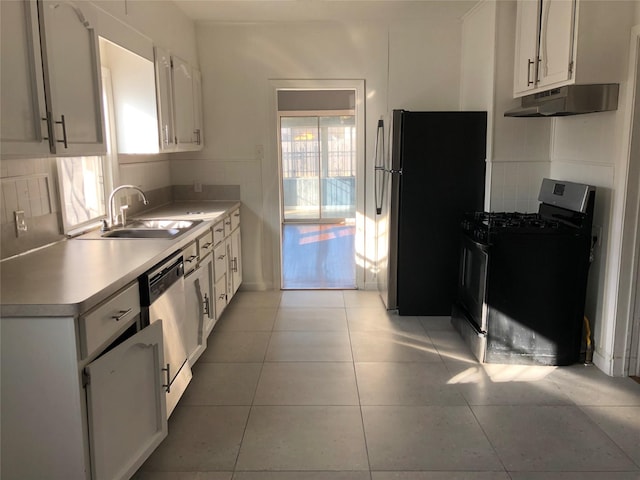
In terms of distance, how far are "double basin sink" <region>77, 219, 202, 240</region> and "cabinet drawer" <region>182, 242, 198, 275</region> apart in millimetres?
103

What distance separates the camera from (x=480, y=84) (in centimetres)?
417

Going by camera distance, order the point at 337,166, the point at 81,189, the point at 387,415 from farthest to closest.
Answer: the point at 337,166
the point at 81,189
the point at 387,415

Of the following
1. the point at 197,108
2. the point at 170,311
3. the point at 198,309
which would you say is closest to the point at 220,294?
the point at 198,309

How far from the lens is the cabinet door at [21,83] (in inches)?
70.2

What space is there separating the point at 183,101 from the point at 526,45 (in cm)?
260

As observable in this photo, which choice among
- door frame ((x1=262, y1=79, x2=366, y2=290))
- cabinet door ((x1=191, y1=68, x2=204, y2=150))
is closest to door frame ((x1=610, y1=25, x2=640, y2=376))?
door frame ((x1=262, y1=79, x2=366, y2=290))

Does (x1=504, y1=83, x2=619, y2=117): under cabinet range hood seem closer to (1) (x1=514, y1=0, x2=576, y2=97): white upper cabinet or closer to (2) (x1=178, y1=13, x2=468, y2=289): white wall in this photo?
(1) (x1=514, y1=0, x2=576, y2=97): white upper cabinet

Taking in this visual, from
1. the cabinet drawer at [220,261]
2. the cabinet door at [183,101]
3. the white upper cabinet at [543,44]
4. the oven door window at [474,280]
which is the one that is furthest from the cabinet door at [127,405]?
the white upper cabinet at [543,44]

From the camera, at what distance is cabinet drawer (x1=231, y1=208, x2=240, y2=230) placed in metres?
4.60

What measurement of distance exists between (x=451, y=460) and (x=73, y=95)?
2.34 meters

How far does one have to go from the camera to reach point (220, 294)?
4.00 m

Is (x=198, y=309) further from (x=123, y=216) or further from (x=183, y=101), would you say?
(x=183, y=101)

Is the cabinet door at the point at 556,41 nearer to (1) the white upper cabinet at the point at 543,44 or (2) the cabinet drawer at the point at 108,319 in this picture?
(1) the white upper cabinet at the point at 543,44

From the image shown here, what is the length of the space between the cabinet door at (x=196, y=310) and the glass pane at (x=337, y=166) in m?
6.45
